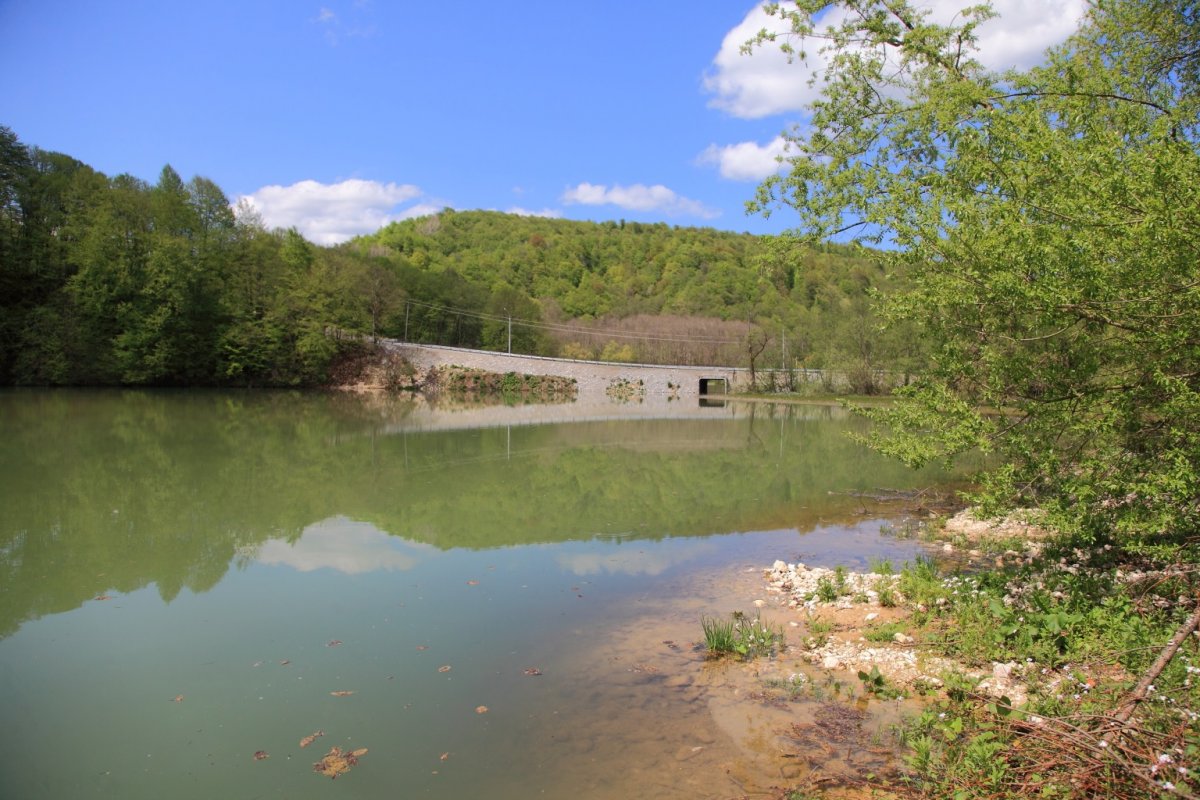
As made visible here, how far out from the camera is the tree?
4.71m

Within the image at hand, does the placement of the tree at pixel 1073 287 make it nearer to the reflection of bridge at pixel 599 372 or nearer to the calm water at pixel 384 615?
the calm water at pixel 384 615

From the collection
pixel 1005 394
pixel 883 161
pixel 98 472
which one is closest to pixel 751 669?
pixel 1005 394

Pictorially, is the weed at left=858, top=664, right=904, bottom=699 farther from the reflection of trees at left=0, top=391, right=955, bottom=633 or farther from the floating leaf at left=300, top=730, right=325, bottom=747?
the reflection of trees at left=0, top=391, right=955, bottom=633

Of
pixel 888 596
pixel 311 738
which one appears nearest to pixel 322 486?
pixel 311 738

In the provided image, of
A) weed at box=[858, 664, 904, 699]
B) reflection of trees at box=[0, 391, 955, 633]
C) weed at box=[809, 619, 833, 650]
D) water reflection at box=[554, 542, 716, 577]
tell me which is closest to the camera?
weed at box=[858, 664, 904, 699]

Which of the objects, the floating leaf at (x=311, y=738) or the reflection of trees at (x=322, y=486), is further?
the reflection of trees at (x=322, y=486)

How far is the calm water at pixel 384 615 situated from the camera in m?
4.62

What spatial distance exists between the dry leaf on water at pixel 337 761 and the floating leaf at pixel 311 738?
192mm

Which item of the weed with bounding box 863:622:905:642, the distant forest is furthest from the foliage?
the distant forest

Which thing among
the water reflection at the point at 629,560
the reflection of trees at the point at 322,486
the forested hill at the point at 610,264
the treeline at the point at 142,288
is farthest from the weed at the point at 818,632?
the forested hill at the point at 610,264

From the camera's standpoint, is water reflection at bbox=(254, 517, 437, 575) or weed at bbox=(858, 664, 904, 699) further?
water reflection at bbox=(254, 517, 437, 575)

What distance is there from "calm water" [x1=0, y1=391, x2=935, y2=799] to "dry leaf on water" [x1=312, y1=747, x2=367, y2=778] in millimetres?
97

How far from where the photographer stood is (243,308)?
144 feet

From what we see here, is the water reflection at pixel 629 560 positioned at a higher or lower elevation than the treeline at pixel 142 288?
lower
